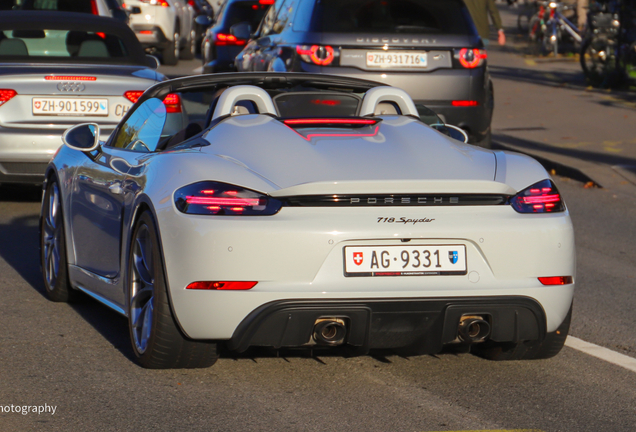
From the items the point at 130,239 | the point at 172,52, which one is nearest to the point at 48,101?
the point at 130,239

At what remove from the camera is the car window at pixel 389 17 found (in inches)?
393

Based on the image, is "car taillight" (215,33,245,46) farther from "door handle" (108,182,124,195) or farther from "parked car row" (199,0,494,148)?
"door handle" (108,182,124,195)

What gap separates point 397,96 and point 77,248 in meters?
1.85

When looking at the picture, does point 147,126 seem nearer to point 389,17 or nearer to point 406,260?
point 406,260

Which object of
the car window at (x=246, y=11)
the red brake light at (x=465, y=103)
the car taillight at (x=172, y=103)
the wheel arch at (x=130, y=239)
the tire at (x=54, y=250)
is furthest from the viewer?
the car window at (x=246, y=11)

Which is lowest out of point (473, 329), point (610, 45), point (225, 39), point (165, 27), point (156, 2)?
point (165, 27)

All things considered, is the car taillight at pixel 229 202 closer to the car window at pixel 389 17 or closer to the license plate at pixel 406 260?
the license plate at pixel 406 260

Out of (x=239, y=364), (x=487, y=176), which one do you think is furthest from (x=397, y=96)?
(x=239, y=364)

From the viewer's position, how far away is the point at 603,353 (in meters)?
5.21

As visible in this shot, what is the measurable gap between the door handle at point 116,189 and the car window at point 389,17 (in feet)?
16.9

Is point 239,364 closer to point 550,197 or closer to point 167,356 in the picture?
point 167,356

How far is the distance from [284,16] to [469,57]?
6.36 feet

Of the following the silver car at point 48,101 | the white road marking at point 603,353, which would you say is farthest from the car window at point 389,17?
the white road marking at point 603,353

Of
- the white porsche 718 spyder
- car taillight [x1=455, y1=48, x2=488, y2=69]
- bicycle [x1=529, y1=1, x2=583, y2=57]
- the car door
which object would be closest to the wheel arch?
the white porsche 718 spyder
